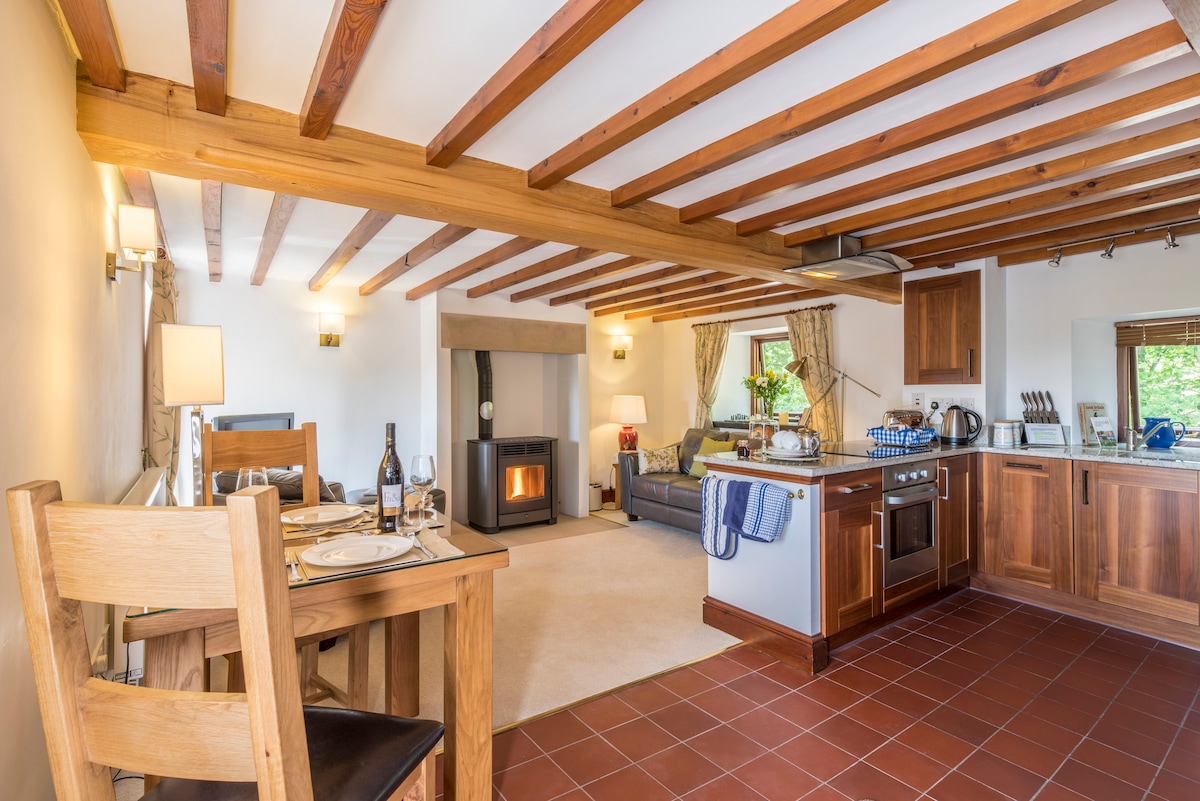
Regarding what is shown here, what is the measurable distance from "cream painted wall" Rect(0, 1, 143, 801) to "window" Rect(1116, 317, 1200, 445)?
5.55 metres

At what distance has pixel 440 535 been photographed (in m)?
1.70

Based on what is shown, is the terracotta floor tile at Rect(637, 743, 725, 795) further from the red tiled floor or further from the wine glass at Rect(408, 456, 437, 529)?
the wine glass at Rect(408, 456, 437, 529)

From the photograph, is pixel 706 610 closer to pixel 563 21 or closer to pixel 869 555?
pixel 869 555

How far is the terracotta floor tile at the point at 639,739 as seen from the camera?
7.03ft

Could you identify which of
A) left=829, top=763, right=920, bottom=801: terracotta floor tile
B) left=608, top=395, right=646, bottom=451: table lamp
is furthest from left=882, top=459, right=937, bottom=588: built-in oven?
left=608, top=395, right=646, bottom=451: table lamp

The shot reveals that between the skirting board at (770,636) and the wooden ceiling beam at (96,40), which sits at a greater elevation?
the wooden ceiling beam at (96,40)

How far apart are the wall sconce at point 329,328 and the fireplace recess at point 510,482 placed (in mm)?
1584

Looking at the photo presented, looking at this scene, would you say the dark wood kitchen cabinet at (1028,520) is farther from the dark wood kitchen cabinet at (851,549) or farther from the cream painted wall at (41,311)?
the cream painted wall at (41,311)

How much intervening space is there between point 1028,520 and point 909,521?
3.23ft

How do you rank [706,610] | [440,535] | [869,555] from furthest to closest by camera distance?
1. [706,610]
2. [869,555]
3. [440,535]

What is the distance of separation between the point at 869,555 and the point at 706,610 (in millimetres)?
950

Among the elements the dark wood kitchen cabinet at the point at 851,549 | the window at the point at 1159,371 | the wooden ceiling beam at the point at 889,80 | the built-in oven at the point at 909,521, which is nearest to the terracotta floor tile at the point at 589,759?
the dark wood kitchen cabinet at the point at 851,549

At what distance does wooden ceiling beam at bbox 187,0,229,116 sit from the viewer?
4.70 feet

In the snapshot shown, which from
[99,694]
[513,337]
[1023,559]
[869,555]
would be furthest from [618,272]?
[99,694]
